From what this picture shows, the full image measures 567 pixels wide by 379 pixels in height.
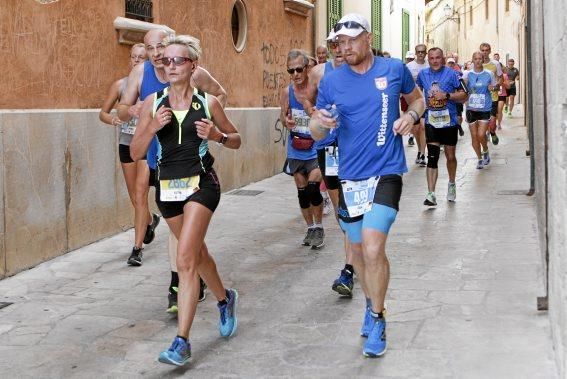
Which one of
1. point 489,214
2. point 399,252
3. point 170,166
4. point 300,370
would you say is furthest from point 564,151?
point 489,214

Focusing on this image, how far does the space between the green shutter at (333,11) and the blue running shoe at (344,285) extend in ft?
42.8

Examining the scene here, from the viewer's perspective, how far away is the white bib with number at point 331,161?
734cm

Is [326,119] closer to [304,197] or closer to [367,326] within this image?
[367,326]

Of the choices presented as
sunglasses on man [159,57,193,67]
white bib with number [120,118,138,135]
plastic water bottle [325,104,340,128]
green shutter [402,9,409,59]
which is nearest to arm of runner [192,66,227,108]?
sunglasses on man [159,57,193,67]

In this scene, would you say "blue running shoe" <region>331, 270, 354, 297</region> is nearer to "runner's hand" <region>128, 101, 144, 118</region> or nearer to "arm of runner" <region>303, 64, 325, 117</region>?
"arm of runner" <region>303, 64, 325, 117</region>

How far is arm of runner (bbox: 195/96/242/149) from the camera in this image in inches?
206

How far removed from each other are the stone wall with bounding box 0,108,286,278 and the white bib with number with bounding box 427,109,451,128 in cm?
375

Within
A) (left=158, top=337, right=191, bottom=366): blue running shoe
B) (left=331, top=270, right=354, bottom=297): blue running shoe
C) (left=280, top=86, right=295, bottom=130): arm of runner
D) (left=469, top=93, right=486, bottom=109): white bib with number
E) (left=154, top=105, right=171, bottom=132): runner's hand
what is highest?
(left=469, top=93, right=486, bottom=109): white bib with number

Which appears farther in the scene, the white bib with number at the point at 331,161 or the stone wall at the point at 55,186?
the stone wall at the point at 55,186

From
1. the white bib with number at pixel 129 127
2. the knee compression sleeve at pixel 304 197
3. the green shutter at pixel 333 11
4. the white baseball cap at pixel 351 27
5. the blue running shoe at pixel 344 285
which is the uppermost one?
the green shutter at pixel 333 11

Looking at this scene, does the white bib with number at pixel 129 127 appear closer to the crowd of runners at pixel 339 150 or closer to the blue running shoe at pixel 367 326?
the crowd of runners at pixel 339 150

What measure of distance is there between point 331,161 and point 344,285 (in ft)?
4.00

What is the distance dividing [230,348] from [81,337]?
94cm

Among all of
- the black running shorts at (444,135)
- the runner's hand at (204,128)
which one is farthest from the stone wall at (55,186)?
the black running shorts at (444,135)
